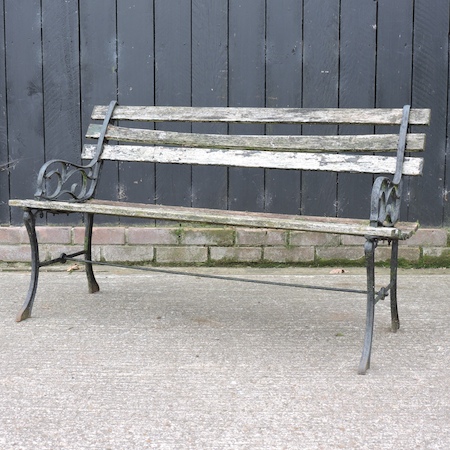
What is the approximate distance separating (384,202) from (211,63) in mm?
1823

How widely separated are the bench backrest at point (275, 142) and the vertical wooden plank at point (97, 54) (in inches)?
19.9

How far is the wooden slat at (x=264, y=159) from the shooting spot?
3.02 meters

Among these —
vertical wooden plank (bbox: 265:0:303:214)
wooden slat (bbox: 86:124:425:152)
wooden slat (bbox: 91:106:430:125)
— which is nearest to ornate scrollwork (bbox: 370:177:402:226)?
wooden slat (bbox: 86:124:425:152)

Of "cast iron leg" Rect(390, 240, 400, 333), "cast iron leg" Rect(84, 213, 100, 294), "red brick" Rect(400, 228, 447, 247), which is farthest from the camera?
"red brick" Rect(400, 228, 447, 247)

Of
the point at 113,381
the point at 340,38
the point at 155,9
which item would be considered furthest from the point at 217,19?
the point at 113,381

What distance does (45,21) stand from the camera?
4.12 m

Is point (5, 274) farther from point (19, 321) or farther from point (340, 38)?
point (340, 38)

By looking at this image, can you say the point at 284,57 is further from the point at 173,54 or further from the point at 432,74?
the point at 432,74

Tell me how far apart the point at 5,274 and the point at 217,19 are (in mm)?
1992

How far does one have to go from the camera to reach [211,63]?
161 inches

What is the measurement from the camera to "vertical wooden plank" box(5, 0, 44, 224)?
4117 mm

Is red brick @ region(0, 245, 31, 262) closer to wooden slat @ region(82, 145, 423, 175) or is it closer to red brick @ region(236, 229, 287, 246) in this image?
wooden slat @ region(82, 145, 423, 175)

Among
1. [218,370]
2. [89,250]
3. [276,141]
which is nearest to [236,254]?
[89,250]

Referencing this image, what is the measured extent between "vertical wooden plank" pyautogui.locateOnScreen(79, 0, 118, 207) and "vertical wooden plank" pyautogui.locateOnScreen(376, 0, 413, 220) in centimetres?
159
